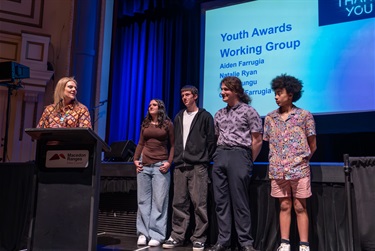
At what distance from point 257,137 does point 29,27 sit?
174 inches

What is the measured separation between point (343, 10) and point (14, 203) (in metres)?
3.70

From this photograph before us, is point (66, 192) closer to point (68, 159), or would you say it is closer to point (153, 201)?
point (68, 159)

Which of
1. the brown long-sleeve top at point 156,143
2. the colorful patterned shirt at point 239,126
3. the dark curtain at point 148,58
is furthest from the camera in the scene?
the dark curtain at point 148,58

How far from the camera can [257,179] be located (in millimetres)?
3189

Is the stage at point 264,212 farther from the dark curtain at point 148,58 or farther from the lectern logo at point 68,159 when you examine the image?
the dark curtain at point 148,58

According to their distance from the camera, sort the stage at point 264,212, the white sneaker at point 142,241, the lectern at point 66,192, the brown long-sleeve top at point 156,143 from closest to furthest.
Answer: the lectern at point 66,192 < the stage at point 264,212 < the white sneaker at point 142,241 < the brown long-sleeve top at point 156,143

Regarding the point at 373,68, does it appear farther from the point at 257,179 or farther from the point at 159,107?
the point at 159,107

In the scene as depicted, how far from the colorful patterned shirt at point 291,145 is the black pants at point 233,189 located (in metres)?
0.24

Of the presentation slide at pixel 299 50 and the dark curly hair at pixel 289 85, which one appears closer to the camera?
the dark curly hair at pixel 289 85

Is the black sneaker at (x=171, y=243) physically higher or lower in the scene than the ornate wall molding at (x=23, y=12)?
lower

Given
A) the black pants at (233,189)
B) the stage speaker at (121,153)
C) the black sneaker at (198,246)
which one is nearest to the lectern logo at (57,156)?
the black pants at (233,189)

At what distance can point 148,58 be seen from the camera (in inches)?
223

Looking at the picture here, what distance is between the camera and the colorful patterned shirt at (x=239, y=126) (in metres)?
3.04

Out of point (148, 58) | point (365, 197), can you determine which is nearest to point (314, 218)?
point (365, 197)
